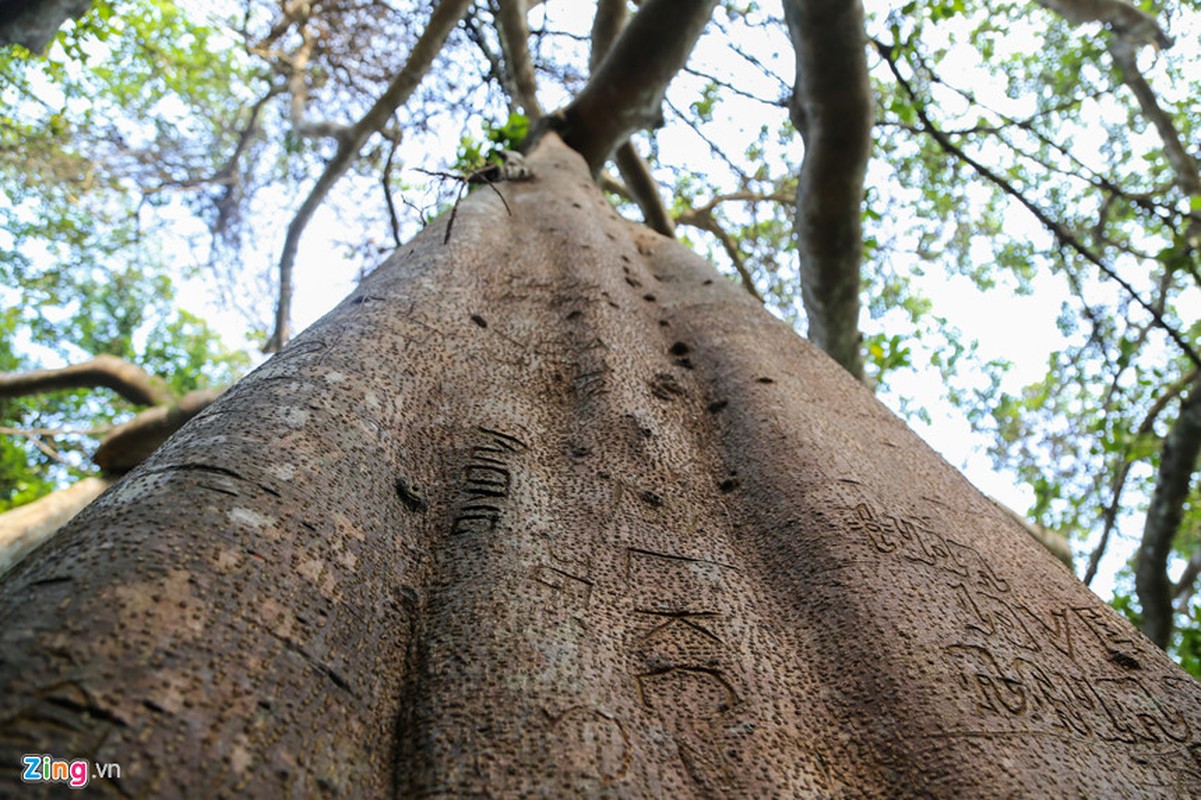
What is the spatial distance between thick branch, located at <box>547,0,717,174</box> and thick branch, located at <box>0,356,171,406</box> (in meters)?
2.95

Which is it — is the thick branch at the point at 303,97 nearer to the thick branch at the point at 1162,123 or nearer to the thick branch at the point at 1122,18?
the thick branch at the point at 1122,18

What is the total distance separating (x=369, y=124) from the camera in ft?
14.9

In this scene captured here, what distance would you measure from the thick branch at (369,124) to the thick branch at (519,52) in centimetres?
57

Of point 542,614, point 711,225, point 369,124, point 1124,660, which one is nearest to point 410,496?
point 542,614

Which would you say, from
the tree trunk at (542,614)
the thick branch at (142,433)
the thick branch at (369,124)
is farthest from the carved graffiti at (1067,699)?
the thick branch at (369,124)

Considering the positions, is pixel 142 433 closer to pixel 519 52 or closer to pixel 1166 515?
pixel 519 52

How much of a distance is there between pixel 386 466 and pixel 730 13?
5.60 m

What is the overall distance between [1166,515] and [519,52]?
449 cm

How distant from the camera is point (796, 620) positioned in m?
1.08

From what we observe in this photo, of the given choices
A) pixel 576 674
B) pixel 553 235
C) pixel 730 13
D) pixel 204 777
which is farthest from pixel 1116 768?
pixel 730 13

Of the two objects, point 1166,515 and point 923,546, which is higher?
point 1166,515

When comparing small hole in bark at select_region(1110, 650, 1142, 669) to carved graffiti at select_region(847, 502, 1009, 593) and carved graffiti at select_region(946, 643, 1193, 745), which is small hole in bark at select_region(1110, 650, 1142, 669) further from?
carved graffiti at select_region(847, 502, 1009, 593)

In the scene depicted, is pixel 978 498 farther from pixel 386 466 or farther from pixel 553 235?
pixel 553 235

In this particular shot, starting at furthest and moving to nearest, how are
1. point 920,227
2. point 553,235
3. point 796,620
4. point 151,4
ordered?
point 920,227, point 151,4, point 553,235, point 796,620
